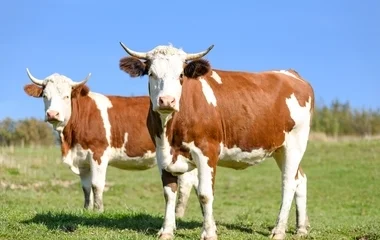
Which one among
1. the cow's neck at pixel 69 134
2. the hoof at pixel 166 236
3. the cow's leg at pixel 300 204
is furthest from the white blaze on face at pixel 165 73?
the cow's neck at pixel 69 134

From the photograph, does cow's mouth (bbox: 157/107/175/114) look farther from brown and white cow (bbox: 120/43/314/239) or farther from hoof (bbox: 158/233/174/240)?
hoof (bbox: 158/233/174/240)

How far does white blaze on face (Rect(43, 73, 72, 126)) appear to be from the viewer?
548 inches

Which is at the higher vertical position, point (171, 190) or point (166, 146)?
point (166, 146)

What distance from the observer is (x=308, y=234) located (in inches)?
412

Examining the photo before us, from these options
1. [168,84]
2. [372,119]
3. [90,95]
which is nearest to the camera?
[168,84]

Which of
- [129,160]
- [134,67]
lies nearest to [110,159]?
[129,160]

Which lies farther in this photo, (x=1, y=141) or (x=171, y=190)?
(x=1, y=141)

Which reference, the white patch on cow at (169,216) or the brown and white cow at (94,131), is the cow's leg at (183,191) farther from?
the white patch on cow at (169,216)

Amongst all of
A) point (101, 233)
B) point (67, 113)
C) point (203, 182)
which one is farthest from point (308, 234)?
point (67, 113)

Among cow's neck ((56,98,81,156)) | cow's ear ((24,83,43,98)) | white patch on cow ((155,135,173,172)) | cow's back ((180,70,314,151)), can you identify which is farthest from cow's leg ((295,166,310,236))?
cow's ear ((24,83,43,98))

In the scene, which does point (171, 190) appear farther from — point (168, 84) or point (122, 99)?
point (122, 99)

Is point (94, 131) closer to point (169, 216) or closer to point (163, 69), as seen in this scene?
point (169, 216)

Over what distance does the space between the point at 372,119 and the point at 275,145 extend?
216 ft

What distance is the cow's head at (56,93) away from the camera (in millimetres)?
13727
